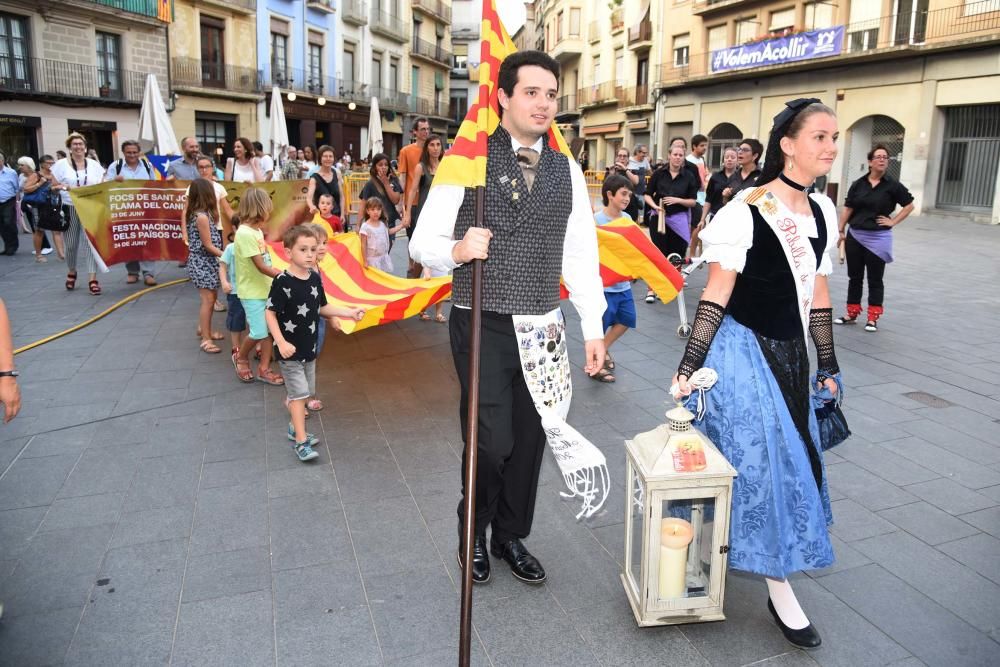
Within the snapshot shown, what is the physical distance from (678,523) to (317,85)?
34.5m

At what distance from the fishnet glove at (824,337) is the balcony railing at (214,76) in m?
28.5

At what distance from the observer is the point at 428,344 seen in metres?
6.95

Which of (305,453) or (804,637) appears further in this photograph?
(305,453)

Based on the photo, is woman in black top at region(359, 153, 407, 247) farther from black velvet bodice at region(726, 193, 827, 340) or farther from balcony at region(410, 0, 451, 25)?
balcony at region(410, 0, 451, 25)

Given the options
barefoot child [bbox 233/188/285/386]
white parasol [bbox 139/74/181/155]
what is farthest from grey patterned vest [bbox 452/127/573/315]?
white parasol [bbox 139/74/181/155]

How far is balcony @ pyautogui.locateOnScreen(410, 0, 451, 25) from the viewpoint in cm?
4306

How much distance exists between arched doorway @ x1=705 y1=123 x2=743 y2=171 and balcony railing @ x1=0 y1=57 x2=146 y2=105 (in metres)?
21.5

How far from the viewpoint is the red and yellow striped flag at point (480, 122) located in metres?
2.45

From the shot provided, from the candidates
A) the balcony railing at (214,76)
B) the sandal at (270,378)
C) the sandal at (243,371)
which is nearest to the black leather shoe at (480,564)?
the sandal at (270,378)

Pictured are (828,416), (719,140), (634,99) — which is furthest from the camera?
(634,99)

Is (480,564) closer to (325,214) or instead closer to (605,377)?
(605,377)

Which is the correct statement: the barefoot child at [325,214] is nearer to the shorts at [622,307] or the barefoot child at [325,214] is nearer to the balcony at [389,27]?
the shorts at [622,307]

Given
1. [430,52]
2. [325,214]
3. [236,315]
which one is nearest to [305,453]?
[236,315]

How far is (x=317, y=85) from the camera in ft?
110
